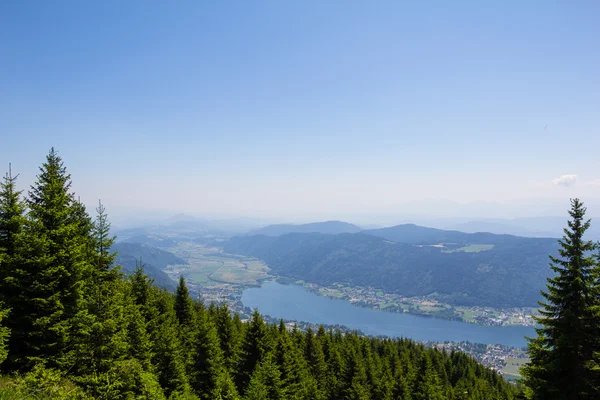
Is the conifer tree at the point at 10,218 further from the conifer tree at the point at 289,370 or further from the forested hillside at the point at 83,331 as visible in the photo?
the conifer tree at the point at 289,370

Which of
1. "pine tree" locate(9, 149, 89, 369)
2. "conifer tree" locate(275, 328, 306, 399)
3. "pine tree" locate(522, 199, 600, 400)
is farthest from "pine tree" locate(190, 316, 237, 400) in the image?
"pine tree" locate(522, 199, 600, 400)

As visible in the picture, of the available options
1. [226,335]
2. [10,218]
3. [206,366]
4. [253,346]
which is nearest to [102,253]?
[10,218]

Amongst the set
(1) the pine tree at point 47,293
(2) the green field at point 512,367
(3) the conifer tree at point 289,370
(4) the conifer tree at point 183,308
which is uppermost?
(1) the pine tree at point 47,293

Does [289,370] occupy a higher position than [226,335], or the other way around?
[226,335]

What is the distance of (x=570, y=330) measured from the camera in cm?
1670

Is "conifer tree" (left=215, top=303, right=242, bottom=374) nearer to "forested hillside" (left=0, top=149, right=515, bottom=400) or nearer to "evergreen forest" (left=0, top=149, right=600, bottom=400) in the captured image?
"forested hillside" (left=0, top=149, right=515, bottom=400)

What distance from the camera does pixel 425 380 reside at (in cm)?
3659

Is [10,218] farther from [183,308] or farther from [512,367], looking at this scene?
[512,367]

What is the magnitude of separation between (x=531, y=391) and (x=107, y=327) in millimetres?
22855

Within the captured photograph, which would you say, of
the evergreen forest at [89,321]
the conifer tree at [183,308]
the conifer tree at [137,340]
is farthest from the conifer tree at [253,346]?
the conifer tree at [137,340]

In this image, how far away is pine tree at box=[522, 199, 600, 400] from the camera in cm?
1625

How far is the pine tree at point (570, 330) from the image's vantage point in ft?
53.3

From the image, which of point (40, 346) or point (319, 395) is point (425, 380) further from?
point (40, 346)

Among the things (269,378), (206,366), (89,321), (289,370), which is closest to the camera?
(89,321)
